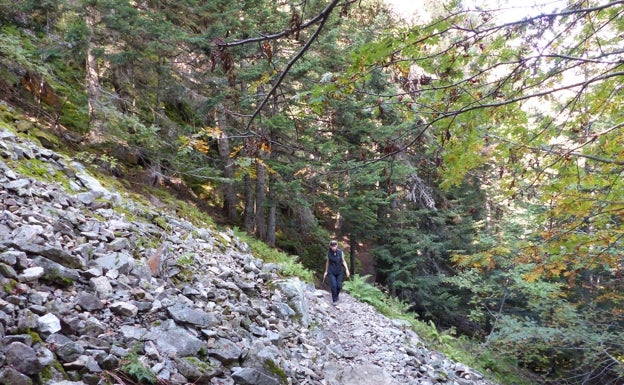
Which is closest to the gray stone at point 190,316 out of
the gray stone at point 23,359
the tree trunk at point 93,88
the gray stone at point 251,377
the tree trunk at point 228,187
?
the gray stone at point 251,377

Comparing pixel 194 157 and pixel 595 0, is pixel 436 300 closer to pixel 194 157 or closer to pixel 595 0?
pixel 194 157

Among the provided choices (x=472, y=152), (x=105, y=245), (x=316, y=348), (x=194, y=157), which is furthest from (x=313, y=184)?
(x=472, y=152)

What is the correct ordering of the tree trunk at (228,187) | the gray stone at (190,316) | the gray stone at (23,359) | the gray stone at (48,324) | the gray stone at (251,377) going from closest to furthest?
the gray stone at (23,359) → the gray stone at (48,324) → the gray stone at (251,377) → the gray stone at (190,316) → the tree trunk at (228,187)

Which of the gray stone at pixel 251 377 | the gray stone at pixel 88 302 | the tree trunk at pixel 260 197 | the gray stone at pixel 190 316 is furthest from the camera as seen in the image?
the tree trunk at pixel 260 197

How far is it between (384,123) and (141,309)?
41.5ft

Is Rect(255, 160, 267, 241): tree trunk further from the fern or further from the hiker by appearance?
the fern

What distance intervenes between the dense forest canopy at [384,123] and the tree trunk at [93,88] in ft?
0.16

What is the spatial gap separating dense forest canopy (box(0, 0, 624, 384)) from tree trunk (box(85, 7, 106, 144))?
0.05 metres

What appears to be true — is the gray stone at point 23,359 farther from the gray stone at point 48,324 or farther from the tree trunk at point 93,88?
the tree trunk at point 93,88

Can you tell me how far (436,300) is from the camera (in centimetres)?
1534

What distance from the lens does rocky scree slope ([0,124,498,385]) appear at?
298 cm

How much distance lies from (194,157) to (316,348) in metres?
7.04

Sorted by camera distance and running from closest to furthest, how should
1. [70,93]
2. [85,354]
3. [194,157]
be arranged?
[85,354] < [70,93] < [194,157]

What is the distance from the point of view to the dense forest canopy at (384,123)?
299 cm
